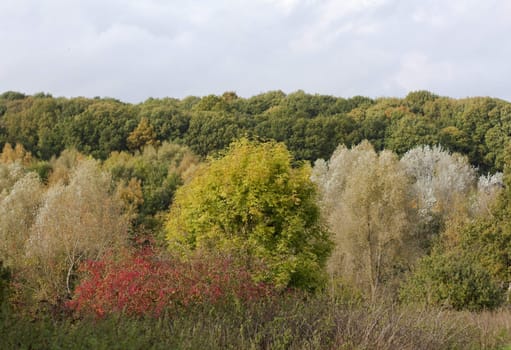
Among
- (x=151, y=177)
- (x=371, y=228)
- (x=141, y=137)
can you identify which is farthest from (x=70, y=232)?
(x=141, y=137)

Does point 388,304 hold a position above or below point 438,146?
below

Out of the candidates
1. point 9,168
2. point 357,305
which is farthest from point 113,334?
point 9,168

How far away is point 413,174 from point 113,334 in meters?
45.7

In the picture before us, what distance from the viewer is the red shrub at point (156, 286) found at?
10.9 m

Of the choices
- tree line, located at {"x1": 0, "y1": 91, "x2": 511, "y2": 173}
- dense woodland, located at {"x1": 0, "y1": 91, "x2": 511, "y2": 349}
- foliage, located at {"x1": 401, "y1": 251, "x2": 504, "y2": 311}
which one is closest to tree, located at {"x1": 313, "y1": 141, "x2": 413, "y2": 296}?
dense woodland, located at {"x1": 0, "y1": 91, "x2": 511, "y2": 349}

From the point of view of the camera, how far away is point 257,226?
21984mm

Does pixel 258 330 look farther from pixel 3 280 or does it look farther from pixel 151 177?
pixel 151 177

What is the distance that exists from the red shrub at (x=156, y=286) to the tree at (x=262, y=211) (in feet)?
28.3

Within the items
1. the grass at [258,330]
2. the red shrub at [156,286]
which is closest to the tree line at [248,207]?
the red shrub at [156,286]

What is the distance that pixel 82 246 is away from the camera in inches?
1018

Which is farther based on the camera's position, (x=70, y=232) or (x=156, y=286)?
(x=70, y=232)

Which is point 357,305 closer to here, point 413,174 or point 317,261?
point 317,261

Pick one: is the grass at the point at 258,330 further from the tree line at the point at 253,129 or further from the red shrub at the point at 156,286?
the tree line at the point at 253,129

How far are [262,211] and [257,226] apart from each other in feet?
2.32
